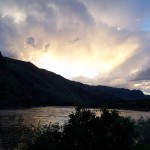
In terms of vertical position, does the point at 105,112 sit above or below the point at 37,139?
above

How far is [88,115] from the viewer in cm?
3094

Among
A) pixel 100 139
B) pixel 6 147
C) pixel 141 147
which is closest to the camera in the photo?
pixel 100 139

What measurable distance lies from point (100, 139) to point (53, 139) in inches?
158

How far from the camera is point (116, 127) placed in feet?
100.0

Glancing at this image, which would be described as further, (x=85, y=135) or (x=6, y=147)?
(x=6, y=147)

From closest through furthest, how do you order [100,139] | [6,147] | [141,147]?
[100,139] < [141,147] < [6,147]

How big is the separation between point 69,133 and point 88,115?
7.36 ft

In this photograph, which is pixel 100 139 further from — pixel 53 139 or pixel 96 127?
pixel 53 139

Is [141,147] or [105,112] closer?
[105,112]

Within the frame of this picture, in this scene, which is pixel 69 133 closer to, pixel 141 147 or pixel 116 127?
pixel 116 127

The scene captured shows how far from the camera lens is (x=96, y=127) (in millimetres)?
30484

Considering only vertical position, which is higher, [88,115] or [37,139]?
[88,115]

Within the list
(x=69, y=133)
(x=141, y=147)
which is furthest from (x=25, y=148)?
(x=141, y=147)

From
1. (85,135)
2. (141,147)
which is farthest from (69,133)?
(141,147)
